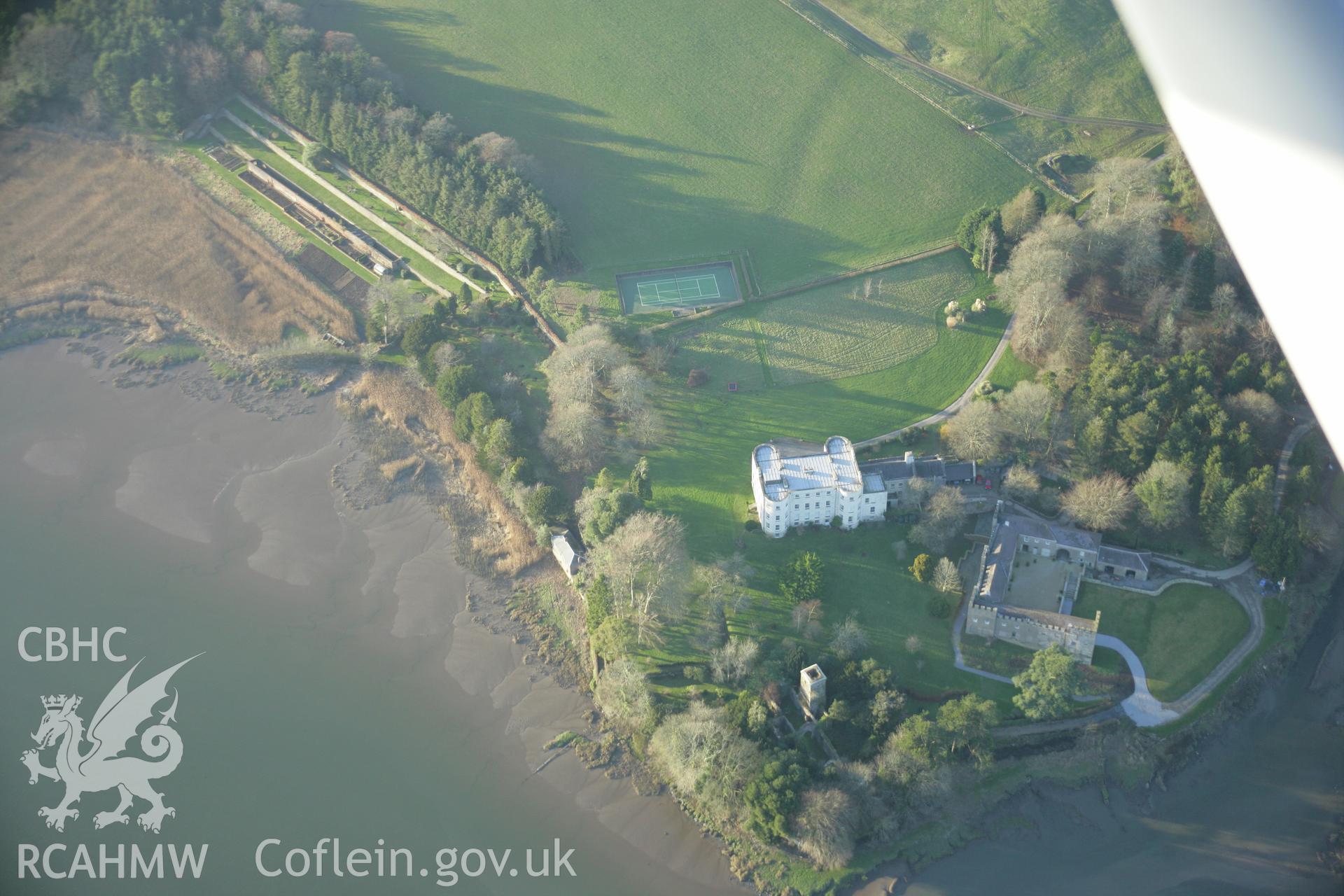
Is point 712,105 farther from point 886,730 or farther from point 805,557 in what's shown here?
point 886,730

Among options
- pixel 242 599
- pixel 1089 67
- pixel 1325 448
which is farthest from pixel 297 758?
pixel 1089 67

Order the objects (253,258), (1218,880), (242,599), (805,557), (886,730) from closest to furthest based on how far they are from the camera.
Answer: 1. (1218,880)
2. (886,730)
3. (805,557)
4. (242,599)
5. (253,258)

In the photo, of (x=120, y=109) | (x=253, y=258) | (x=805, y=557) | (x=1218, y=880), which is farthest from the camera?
(x=120, y=109)

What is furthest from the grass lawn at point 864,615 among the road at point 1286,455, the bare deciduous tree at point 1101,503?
the road at point 1286,455

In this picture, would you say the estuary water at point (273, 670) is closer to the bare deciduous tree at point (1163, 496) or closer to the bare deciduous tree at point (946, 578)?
the bare deciduous tree at point (946, 578)

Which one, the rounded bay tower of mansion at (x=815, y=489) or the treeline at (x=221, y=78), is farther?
the treeline at (x=221, y=78)

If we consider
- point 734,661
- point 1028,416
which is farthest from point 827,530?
point 1028,416

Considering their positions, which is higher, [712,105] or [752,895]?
[712,105]
